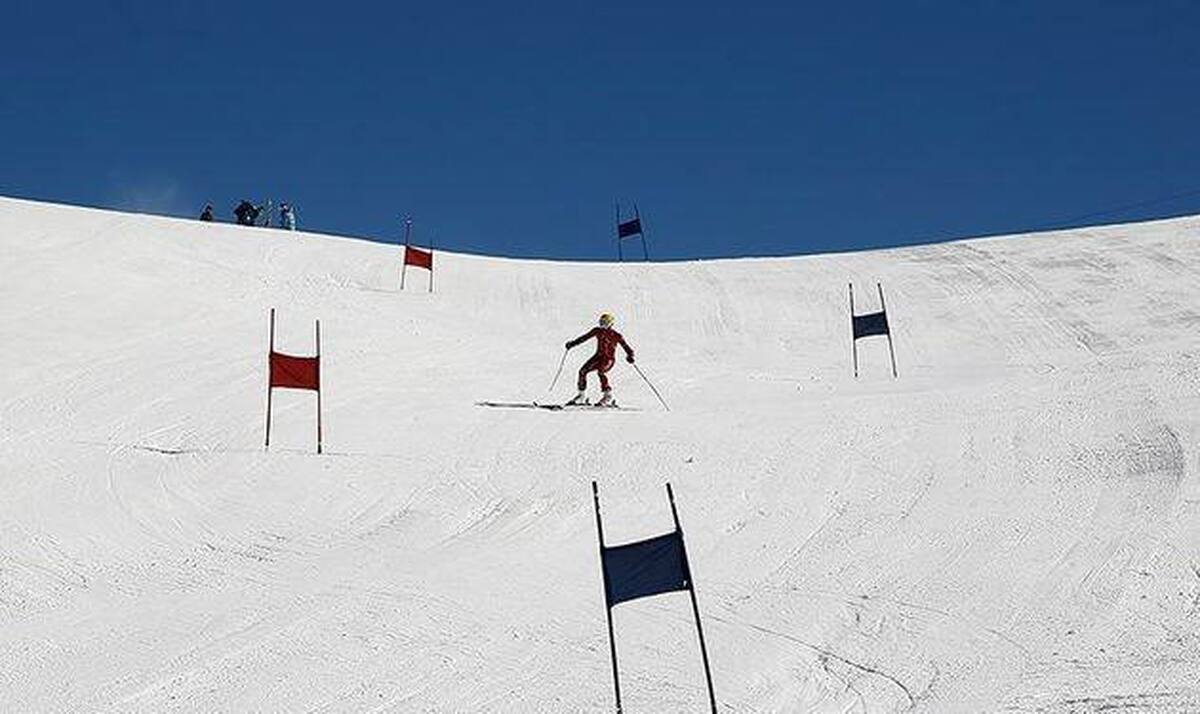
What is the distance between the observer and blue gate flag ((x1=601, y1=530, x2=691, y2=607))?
26.0 ft

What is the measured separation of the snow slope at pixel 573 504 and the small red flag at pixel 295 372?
514mm

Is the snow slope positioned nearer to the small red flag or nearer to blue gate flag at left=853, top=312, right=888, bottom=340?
the small red flag

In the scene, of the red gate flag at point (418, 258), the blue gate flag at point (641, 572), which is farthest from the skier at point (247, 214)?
the blue gate flag at point (641, 572)

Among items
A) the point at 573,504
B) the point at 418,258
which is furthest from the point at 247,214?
the point at 573,504

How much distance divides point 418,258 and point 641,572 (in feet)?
60.5

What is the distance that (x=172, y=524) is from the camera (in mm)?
12797

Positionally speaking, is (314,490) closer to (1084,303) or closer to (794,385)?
(794,385)

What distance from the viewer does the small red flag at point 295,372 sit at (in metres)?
16.2

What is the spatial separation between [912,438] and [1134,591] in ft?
16.4

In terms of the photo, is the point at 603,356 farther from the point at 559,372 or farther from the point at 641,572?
the point at 641,572

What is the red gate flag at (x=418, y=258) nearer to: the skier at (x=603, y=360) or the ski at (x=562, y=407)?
the skier at (x=603, y=360)

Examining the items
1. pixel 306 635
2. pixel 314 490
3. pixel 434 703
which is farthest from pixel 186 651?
pixel 314 490

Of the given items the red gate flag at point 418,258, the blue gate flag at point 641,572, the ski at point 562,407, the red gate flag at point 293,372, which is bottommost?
the blue gate flag at point 641,572

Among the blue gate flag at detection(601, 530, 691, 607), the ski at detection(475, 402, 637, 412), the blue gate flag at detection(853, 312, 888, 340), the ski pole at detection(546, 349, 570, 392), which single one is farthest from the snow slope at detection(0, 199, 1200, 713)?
the blue gate flag at detection(601, 530, 691, 607)
